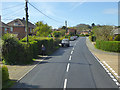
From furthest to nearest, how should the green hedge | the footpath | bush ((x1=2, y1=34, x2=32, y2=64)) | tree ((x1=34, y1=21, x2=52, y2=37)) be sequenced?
tree ((x1=34, y1=21, x2=52, y2=37))
the green hedge
bush ((x1=2, y1=34, x2=32, y2=64))
the footpath

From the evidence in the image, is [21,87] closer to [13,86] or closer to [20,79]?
[13,86]

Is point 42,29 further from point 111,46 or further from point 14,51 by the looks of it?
point 14,51

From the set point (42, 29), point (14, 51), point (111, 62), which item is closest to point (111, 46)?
point (111, 62)

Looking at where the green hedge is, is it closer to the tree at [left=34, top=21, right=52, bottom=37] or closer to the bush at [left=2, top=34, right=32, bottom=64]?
the bush at [left=2, top=34, right=32, bottom=64]

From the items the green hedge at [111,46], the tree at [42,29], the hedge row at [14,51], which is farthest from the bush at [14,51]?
the tree at [42,29]

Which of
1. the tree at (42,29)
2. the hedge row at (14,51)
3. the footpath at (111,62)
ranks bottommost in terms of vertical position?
the footpath at (111,62)

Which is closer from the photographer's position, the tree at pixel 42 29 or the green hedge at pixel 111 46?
the green hedge at pixel 111 46

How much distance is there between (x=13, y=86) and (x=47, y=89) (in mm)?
2104

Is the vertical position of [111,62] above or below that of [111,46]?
below

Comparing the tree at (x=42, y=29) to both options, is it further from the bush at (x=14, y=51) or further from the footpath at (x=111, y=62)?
the bush at (x=14, y=51)

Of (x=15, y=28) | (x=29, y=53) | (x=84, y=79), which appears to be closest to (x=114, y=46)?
(x=29, y=53)

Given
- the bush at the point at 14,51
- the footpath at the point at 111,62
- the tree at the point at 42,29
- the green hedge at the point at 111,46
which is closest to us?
the footpath at the point at 111,62

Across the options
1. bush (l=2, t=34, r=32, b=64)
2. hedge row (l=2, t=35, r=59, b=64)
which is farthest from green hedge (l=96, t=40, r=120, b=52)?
bush (l=2, t=34, r=32, b=64)

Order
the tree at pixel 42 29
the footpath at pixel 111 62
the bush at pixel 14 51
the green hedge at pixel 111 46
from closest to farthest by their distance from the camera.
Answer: the footpath at pixel 111 62
the bush at pixel 14 51
the green hedge at pixel 111 46
the tree at pixel 42 29
